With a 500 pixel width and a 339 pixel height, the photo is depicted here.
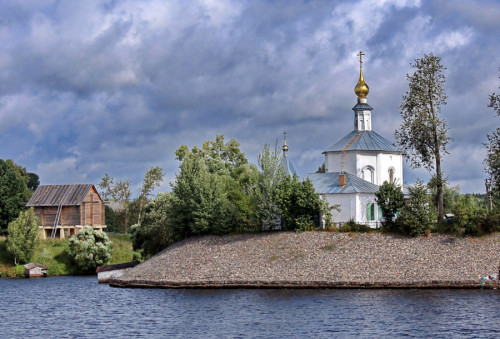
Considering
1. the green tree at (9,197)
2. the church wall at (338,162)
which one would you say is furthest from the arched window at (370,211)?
the green tree at (9,197)

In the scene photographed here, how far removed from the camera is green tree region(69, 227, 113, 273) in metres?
72.9

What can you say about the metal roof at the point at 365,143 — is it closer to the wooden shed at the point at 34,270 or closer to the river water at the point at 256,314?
the river water at the point at 256,314

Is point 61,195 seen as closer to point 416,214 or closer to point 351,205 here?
point 351,205

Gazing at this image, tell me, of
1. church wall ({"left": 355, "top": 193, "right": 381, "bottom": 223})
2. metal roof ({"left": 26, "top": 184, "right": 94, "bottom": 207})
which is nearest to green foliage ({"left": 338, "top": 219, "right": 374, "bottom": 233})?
church wall ({"left": 355, "top": 193, "right": 381, "bottom": 223})

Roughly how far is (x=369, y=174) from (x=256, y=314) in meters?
34.8

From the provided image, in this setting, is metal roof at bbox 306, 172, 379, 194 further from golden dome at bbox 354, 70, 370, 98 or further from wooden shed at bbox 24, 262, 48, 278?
wooden shed at bbox 24, 262, 48, 278

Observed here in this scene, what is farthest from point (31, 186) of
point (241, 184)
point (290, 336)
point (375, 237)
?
point (290, 336)

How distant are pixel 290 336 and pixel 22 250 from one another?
46305 mm

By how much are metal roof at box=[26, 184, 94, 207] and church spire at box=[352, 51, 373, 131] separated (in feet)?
108

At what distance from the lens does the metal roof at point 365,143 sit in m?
71.5

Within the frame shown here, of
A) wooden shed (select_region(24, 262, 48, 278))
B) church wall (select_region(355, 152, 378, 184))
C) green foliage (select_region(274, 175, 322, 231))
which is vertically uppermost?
church wall (select_region(355, 152, 378, 184))

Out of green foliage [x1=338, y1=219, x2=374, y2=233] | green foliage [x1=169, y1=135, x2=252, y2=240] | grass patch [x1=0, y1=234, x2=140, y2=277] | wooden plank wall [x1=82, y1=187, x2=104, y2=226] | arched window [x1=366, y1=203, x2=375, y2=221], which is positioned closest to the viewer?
green foliage [x1=338, y1=219, x2=374, y2=233]

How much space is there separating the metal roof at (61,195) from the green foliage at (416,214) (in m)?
42.7

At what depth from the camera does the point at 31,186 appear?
5517 inches
